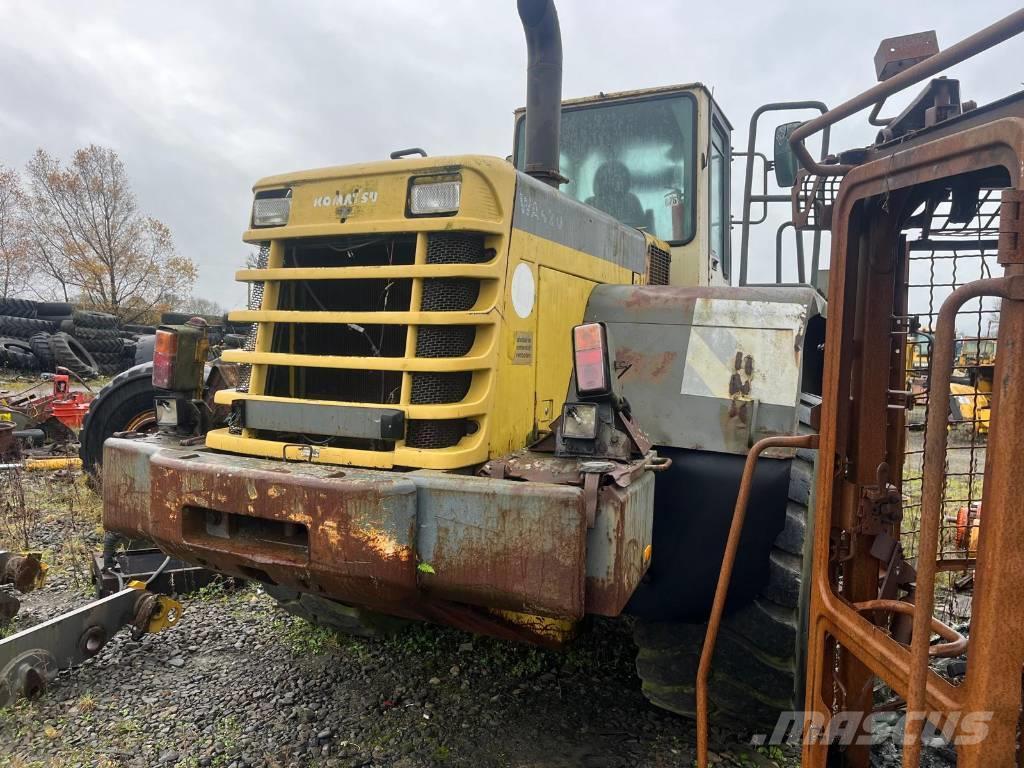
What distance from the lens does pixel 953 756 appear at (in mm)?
2545

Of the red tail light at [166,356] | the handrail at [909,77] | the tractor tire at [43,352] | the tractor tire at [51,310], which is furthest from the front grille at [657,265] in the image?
the tractor tire at [51,310]

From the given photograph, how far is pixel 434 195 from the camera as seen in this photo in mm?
2557

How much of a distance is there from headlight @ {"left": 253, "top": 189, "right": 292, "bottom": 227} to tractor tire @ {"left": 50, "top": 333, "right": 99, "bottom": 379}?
1389 centimetres

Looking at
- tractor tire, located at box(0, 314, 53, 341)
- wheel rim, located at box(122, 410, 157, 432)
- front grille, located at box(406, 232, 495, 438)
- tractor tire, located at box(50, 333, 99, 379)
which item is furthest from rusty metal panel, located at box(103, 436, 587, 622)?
tractor tire, located at box(0, 314, 53, 341)

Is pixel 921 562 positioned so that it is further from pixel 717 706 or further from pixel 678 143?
pixel 678 143

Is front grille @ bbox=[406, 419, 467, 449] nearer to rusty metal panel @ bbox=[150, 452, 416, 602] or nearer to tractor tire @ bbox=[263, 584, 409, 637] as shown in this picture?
rusty metal panel @ bbox=[150, 452, 416, 602]

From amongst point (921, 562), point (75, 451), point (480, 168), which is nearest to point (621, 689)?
point (921, 562)

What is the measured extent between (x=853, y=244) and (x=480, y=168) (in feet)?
4.15

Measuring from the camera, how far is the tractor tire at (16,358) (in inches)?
573

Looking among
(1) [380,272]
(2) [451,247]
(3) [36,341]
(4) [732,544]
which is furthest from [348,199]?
A: (3) [36,341]

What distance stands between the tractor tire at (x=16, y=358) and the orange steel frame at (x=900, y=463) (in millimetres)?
16765

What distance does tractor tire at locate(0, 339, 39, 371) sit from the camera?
47.8 ft

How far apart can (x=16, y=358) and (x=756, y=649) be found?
16504mm

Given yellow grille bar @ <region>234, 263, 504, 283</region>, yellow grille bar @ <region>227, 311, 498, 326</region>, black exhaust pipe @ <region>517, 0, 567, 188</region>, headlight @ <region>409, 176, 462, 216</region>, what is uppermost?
black exhaust pipe @ <region>517, 0, 567, 188</region>
